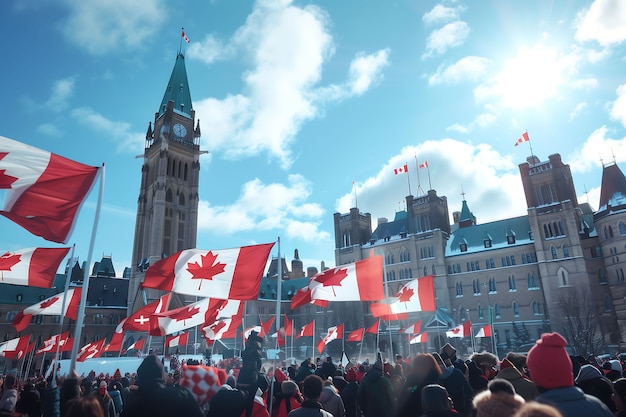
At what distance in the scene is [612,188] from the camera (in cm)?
4938

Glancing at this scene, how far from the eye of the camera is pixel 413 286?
18.7 metres

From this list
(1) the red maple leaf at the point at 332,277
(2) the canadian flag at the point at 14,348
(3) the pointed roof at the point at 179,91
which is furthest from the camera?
(3) the pointed roof at the point at 179,91

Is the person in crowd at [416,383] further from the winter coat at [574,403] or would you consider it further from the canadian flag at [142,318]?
the canadian flag at [142,318]

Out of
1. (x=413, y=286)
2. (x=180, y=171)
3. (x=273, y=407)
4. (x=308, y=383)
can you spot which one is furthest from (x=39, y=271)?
(x=180, y=171)

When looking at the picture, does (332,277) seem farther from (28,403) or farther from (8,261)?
(8,261)

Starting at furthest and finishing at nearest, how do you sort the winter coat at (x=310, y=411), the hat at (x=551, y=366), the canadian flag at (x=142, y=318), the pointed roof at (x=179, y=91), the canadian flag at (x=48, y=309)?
1. the pointed roof at (x=179, y=91)
2. the canadian flag at (x=142, y=318)
3. the canadian flag at (x=48, y=309)
4. the winter coat at (x=310, y=411)
5. the hat at (x=551, y=366)

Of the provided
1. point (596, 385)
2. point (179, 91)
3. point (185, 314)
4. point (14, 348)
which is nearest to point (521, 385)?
point (596, 385)

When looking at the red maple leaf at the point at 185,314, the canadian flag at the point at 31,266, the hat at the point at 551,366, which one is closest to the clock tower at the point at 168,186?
the red maple leaf at the point at 185,314

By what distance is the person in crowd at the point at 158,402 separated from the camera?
155 inches

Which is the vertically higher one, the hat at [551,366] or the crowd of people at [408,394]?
the hat at [551,366]

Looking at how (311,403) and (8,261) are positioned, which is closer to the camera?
(311,403)

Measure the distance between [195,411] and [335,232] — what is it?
68.3 meters

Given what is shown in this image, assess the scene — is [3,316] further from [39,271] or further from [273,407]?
[273,407]

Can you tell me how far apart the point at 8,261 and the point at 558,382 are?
1677cm
